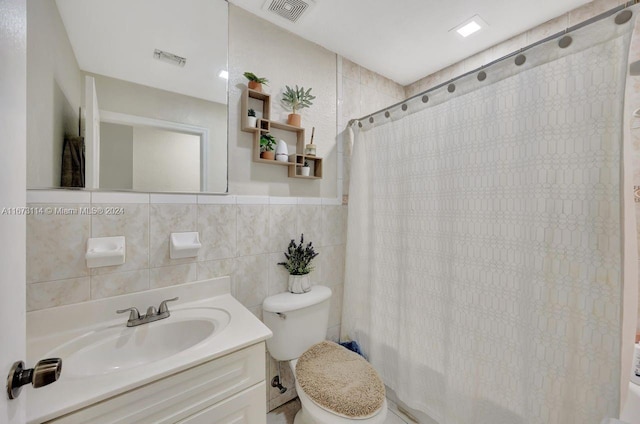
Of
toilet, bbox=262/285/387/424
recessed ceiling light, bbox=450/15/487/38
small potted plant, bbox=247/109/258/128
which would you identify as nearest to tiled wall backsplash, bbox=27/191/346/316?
toilet, bbox=262/285/387/424

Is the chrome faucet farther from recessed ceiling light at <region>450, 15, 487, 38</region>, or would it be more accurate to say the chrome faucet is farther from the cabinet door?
recessed ceiling light at <region>450, 15, 487, 38</region>

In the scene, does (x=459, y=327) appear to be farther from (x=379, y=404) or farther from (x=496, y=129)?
(x=496, y=129)

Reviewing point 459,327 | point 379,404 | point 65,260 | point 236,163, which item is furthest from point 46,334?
point 459,327

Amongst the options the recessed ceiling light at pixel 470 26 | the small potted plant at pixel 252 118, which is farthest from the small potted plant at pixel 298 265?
the recessed ceiling light at pixel 470 26

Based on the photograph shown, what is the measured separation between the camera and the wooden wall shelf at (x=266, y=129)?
140 centimetres

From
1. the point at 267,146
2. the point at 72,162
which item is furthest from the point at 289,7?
the point at 72,162

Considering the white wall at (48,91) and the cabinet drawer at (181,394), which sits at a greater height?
the white wall at (48,91)

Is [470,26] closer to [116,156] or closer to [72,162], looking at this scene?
[116,156]

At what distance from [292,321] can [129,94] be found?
134 centimetres

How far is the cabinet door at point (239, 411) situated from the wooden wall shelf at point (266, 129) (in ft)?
3.57

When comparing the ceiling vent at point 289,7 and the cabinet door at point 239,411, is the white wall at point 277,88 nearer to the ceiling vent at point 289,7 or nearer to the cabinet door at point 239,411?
the ceiling vent at point 289,7

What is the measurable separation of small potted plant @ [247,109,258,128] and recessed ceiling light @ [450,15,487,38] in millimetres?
1316

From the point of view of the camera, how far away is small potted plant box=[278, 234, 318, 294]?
4.96 feet

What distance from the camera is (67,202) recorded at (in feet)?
3.24
